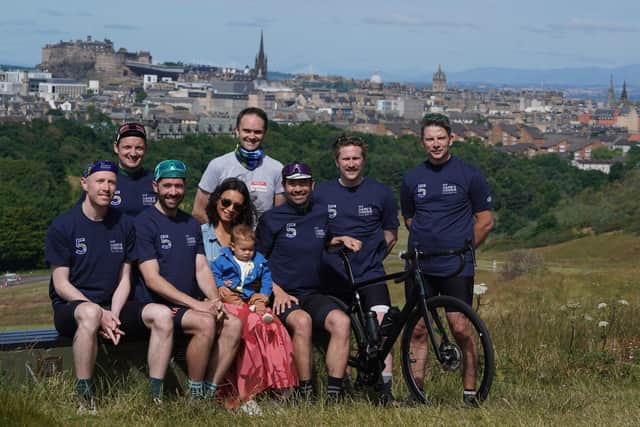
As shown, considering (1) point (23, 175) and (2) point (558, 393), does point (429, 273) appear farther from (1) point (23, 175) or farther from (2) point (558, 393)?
(1) point (23, 175)

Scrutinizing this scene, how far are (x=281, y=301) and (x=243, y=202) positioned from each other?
49 cm

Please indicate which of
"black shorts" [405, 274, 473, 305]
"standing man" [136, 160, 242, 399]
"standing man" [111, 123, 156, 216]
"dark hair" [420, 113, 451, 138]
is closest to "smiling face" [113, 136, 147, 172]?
"standing man" [111, 123, 156, 216]

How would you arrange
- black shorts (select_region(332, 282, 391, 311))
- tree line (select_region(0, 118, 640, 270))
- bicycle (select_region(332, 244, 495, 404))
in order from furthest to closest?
tree line (select_region(0, 118, 640, 270))
black shorts (select_region(332, 282, 391, 311))
bicycle (select_region(332, 244, 495, 404))

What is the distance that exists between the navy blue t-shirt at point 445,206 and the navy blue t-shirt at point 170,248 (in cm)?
100

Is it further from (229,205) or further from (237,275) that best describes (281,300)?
(229,205)

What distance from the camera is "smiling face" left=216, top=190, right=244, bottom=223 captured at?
5.63 m

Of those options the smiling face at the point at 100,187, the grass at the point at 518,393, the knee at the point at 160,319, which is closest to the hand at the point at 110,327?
the knee at the point at 160,319

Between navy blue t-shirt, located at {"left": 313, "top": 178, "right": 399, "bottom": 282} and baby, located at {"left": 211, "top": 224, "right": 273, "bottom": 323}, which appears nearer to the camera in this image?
baby, located at {"left": 211, "top": 224, "right": 273, "bottom": 323}

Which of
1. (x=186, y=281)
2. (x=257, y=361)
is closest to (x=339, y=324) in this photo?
(x=257, y=361)

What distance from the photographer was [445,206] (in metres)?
5.66

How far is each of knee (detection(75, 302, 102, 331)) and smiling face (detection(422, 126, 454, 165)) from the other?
167 cm

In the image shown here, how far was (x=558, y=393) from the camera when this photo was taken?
575 cm

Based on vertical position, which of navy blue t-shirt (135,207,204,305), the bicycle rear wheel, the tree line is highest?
navy blue t-shirt (135,207,204,305)

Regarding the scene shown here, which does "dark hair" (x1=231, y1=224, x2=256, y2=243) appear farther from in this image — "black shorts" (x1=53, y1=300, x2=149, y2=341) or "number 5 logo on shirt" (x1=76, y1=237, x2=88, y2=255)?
"number 5 logo on shirt" (x1=76, y1=237, x2=88, y2=255)
